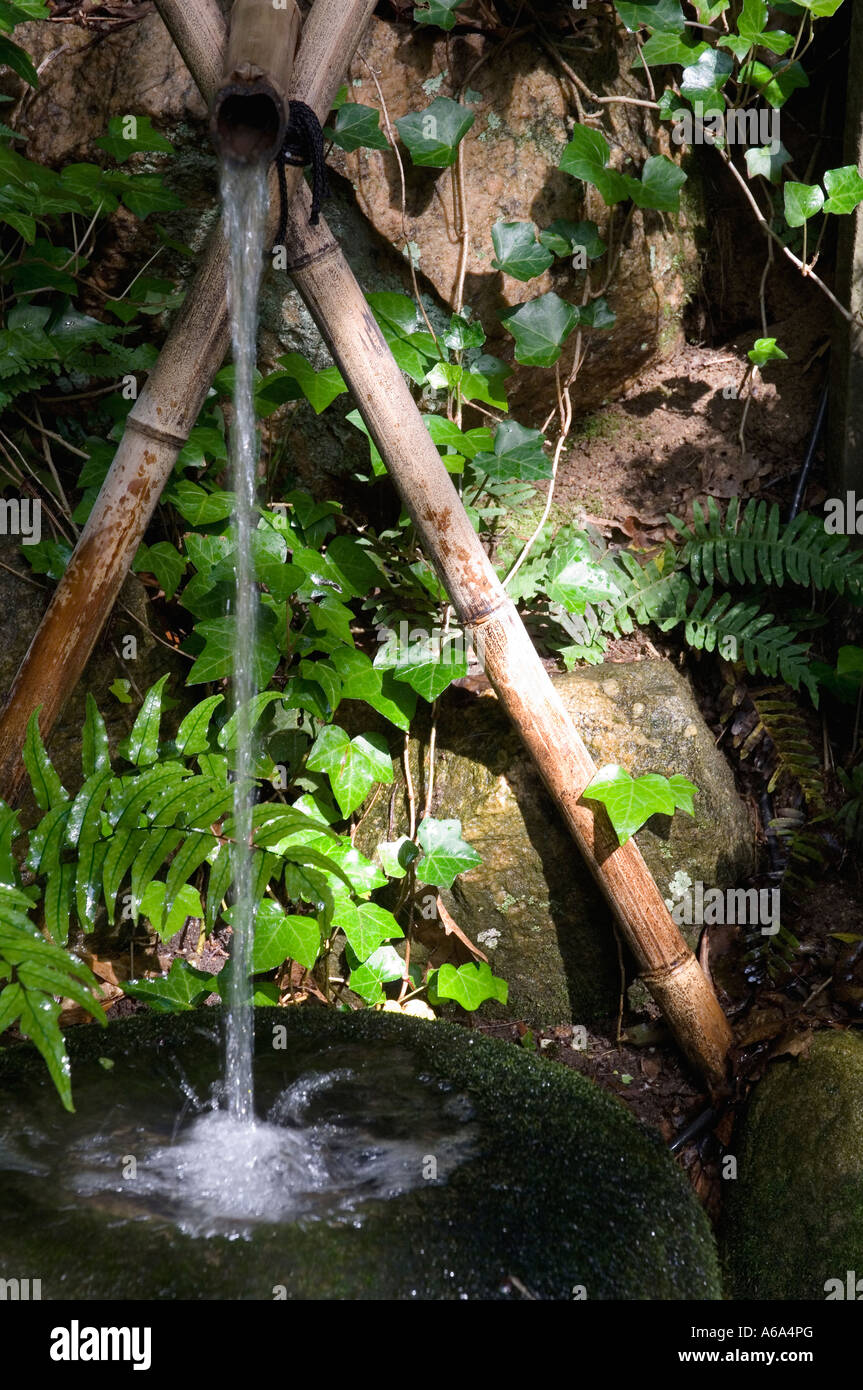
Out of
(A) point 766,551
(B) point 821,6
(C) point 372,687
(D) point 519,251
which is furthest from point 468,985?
(B) point 821,6


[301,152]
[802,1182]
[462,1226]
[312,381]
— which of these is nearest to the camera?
[462,1226]

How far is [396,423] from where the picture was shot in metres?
2.81

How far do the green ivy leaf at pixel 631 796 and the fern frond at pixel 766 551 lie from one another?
2.94 feet

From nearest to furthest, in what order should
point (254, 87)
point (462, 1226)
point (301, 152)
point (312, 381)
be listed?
1. point (462, 1226)
2. point (254, 87)
3. point (301, 152)
4. point (312, 381)

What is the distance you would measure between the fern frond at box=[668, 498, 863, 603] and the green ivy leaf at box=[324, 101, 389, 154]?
154 centimetres

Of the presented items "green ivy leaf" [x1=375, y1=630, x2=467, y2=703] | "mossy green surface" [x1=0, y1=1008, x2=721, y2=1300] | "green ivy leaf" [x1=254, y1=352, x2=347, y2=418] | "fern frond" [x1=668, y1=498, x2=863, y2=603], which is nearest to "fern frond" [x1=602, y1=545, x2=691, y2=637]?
"fern frond" [x1=668, y1=498, x2=863, y2=603]

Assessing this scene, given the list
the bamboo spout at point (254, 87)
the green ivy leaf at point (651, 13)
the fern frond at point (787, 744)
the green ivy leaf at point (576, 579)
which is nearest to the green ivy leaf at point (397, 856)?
the green ivy leaf at point (576, 579)

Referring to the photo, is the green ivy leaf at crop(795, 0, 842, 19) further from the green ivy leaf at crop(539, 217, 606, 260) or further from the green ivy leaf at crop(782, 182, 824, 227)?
the green ivy leaf at crop(539, 217, 606, 260)

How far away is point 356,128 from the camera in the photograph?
3.14 metres

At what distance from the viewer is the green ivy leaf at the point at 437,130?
10.6 feet

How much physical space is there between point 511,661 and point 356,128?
169cm

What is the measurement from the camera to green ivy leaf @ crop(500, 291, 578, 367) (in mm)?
3258

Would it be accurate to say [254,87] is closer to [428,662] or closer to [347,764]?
[428,662]

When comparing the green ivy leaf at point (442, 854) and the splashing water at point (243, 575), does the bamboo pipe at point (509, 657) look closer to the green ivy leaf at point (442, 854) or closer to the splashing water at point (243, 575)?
the splashing water at point (243, 575)
